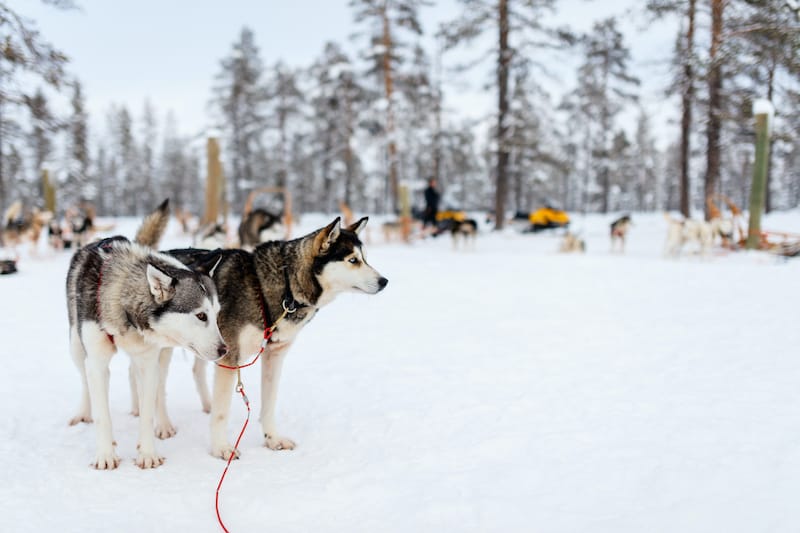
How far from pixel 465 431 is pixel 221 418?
62.9 inches

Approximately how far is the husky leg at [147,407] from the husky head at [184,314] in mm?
292

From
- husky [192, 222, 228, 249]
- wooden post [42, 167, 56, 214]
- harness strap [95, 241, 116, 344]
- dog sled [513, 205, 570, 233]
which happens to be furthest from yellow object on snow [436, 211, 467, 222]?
harness strap [95, 241, 116, 344]

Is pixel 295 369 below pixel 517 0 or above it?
Result: below

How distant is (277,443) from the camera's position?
328 cm

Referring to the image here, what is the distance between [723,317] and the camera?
6.29 metres

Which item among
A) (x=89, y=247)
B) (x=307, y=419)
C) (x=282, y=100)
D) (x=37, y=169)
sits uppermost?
(x=282, y=100)

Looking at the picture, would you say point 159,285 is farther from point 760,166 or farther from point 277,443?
point 760,166

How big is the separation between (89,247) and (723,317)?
674cm

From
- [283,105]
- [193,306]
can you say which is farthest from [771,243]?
[283,105]

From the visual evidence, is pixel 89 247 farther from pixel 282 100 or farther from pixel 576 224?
pixel 282 100

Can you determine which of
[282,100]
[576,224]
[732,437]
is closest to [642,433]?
[732,437]

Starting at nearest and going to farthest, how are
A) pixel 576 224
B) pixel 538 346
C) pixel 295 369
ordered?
pixel 295 369, pixel 538 346, pixel 576 224

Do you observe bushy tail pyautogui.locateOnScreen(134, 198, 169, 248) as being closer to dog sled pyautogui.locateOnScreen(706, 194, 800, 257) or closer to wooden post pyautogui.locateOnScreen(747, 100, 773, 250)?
dog sled pyautogui.locateOnScreen(706, 194, 800, 257)

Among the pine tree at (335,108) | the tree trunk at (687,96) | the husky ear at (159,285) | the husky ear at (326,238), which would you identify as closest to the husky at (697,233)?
the tree trunk at (687,96)
